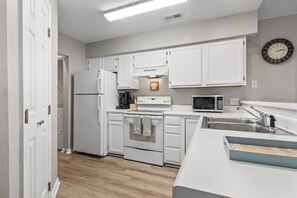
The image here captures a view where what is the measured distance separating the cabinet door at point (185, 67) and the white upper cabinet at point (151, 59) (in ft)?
0.47

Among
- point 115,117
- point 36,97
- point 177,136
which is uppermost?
point 36,97

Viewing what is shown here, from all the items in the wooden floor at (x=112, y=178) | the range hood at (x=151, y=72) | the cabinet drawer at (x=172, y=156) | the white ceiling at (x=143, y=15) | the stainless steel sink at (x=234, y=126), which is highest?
the white ceiling at (x=143, y=15)

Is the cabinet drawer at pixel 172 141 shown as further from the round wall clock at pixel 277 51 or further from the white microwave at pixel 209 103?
the round wall clock at pixel 277 51

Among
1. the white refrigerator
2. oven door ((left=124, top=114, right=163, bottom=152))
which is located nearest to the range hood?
the white refrigerator

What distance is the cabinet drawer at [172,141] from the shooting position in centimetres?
243

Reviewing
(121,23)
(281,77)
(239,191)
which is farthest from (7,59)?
(281,77)

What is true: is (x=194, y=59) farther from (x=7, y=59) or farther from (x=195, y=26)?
(x=7, y=59)

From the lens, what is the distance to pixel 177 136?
2.44 metres

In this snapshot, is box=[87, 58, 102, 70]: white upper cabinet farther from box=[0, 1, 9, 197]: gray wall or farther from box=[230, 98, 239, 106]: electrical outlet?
box=[230, 98, 239, 106]: electrical outlet

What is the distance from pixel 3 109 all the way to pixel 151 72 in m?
2.33

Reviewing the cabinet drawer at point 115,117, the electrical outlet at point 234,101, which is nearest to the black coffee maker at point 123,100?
the cabinet drawer at point 115,117

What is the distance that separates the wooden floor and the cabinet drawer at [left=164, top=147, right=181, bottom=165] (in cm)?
12

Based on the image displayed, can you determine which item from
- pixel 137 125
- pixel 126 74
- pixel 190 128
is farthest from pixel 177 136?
pixel 126 74

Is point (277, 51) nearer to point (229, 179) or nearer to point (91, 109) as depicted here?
point (229, 179)
